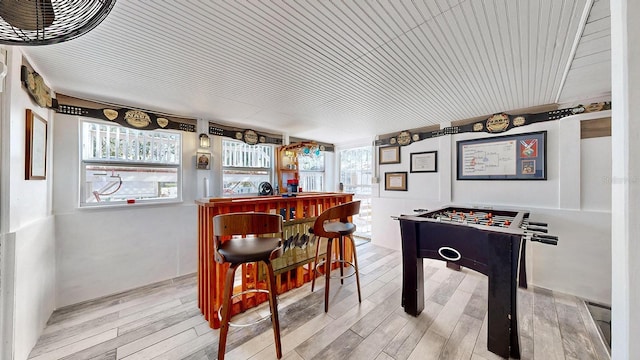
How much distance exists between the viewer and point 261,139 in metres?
3.88

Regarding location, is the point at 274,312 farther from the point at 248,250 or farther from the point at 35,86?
the point at 35,86

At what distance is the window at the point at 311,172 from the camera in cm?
501

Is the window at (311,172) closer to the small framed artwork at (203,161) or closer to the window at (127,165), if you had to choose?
the small framed artwork at (203,161)

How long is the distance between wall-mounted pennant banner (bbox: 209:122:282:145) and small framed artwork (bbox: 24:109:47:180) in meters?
1.65

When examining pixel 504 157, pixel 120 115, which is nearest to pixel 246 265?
pixel 120 115

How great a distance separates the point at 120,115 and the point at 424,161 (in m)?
4.48

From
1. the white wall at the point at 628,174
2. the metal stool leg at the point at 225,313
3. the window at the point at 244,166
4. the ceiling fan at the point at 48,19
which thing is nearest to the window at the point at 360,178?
the window at the point at 244,166

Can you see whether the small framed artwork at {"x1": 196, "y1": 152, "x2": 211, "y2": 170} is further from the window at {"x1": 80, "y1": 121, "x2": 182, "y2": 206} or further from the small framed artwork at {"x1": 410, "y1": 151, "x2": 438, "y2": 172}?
the small framed artwork at {"x1": 410, "y1": 151, "x2": 438, "y2": 172}

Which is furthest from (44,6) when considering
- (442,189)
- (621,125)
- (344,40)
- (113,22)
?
(442,189)

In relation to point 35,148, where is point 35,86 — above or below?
above

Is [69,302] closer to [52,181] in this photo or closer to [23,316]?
[23,316]

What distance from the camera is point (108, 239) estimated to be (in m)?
2.50

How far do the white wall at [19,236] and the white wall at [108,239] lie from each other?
331 mm

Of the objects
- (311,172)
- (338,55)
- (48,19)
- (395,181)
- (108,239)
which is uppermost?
(338,55)
